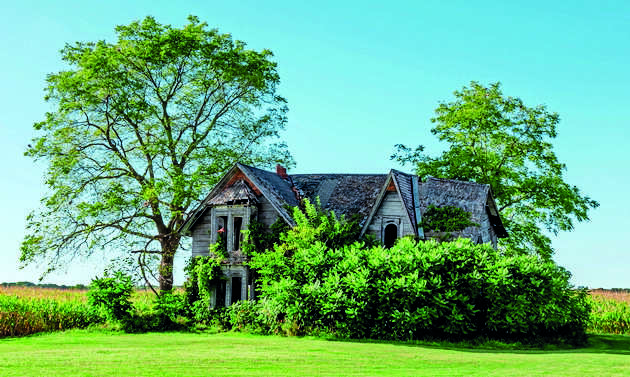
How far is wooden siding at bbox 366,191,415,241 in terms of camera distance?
3178 centimetres

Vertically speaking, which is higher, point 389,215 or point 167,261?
point 389,215

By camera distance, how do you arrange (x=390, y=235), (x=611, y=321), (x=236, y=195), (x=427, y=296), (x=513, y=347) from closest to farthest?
(x=513, y=347), (x=427, y=296), (x=390, y=235), (x=236, y=195), (x=611, y=321)

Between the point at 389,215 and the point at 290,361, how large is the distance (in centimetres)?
1536

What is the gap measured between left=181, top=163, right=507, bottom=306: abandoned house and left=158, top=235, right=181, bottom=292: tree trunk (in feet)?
12.4

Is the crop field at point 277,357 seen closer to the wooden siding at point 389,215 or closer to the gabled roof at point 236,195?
the gabled roof at point 236,195

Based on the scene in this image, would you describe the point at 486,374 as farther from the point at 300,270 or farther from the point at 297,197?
the point at 297,197

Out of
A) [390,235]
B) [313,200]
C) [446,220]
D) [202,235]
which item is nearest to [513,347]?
[446,220]

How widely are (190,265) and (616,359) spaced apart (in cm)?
2018

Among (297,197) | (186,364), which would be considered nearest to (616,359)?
(186,364)

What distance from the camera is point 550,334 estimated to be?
2742 cm

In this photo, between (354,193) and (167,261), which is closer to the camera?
(354,193)

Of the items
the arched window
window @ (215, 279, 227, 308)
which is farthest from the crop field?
the arched window

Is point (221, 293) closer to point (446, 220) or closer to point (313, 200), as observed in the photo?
point (313, 200)

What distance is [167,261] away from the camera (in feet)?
127
